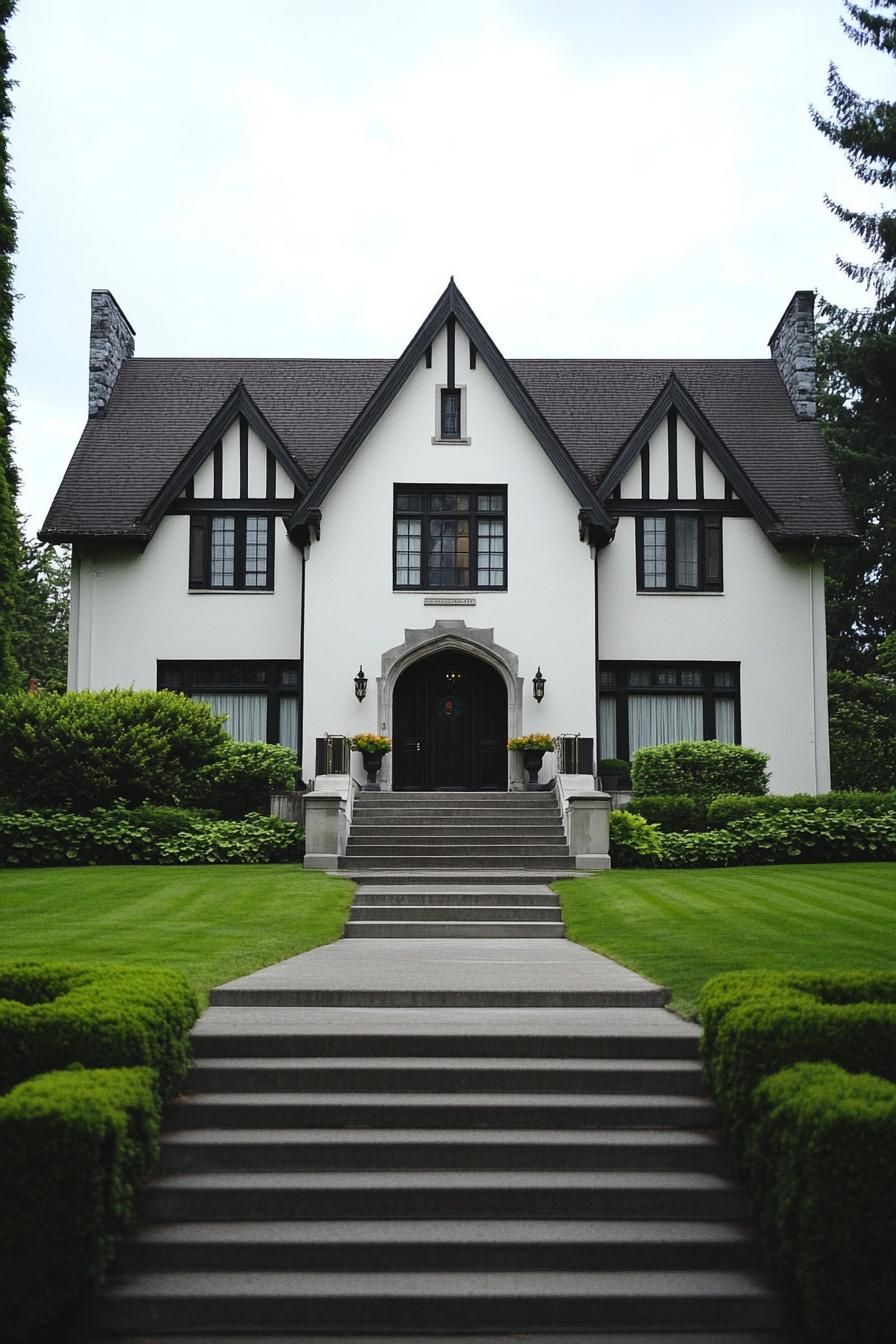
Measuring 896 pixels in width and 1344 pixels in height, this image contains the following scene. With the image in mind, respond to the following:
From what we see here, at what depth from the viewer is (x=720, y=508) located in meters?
28.1

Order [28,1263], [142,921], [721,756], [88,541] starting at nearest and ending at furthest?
[28,1263] < [142,921] < [721,756] < [88,541]

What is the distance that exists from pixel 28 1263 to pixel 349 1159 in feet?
7.13

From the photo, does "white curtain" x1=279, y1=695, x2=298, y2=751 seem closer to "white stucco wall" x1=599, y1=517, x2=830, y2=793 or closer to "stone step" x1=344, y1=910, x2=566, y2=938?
"white stucco wall" x1=599, y1=517, x2=830, y2=793

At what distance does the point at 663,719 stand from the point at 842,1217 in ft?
71.4

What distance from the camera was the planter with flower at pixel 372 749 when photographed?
25016mm

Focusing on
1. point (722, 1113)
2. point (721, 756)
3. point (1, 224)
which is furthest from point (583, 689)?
point (722, 1113)

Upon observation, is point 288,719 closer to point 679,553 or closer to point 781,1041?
point 679,553

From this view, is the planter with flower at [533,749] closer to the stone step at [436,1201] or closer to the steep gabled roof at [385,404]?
the steep gabled roof at [385,404]

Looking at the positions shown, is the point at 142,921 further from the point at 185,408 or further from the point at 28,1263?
the point at 185,408

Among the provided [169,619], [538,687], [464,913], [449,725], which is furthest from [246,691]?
[464,913]

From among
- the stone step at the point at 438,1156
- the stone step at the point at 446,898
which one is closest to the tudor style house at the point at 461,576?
the stone step at the point at 446,898

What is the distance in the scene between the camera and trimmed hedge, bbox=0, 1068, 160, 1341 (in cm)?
658

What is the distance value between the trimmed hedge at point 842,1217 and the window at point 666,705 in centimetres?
2115

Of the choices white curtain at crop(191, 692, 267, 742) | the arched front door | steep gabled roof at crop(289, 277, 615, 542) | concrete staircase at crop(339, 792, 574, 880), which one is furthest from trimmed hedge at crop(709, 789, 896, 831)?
white curtain at crop(191, 692, 267, 742)
